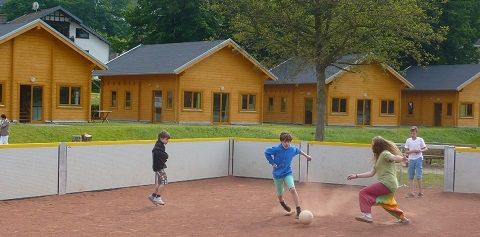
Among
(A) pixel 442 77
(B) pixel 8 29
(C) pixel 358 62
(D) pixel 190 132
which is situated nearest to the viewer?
(B) pixel 8 29

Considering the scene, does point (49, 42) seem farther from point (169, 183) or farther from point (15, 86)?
point (169, 183)

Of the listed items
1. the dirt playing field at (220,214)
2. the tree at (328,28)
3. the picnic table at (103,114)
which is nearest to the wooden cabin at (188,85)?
the picnic table at (103,114)

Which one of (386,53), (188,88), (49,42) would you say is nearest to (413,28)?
(386,53)

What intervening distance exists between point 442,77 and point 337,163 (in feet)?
116

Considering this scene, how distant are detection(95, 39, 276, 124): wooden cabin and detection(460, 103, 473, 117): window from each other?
16.7 meters

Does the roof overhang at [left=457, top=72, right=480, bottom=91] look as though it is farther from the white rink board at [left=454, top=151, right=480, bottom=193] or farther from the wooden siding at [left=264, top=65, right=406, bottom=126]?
the white rink board at [left=454, top=151, right=480, bottom=193]

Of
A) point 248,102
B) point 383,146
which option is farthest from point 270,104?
point 383,146

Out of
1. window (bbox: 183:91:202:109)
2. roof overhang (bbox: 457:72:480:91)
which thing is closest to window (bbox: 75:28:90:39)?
window (bbox: 183:91:202:109)

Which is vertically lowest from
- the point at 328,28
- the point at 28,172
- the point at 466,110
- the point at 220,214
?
the point at 220,214

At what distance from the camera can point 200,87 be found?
39.6 meters

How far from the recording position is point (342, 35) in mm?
32781

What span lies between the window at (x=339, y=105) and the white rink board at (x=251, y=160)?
2604cm

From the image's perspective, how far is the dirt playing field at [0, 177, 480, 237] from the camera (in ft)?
38.4

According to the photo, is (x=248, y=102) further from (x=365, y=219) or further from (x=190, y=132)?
(x=365, y=219)
